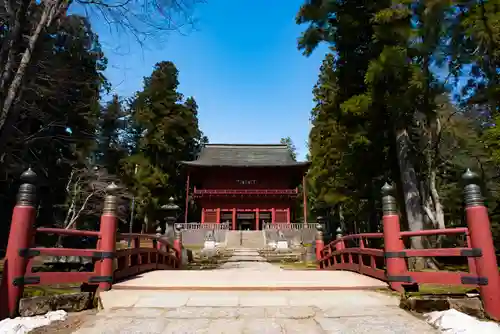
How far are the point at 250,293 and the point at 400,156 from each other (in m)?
6.79

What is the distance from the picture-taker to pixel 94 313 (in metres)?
3.82

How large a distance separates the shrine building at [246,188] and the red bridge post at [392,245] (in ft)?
70.4

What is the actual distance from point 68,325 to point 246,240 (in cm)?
1912

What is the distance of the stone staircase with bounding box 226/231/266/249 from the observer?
839 inches

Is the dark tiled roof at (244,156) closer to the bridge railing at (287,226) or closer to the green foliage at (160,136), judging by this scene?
the green foliage at (160,136)

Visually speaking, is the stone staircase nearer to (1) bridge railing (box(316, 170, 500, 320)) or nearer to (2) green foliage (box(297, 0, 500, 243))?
(2) green foliage (box(297, 0, 500, 243))

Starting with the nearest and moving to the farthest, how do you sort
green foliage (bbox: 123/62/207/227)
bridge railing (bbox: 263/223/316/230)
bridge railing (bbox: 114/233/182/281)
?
bridge railing (bbox: 114/233/182/281) → bridge railing (bbox: 263/223/316/230) → green foliage (bbox: 123/62/207/227)

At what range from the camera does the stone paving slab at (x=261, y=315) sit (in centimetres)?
326

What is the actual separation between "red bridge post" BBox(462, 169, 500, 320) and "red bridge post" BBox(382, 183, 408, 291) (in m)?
0.99

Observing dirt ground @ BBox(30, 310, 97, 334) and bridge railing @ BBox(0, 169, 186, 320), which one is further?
bridge railing @ BBox(0, 169, 186, 320)

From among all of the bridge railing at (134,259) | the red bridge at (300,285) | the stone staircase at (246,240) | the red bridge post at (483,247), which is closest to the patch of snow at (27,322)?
the red bridge at (300,285)

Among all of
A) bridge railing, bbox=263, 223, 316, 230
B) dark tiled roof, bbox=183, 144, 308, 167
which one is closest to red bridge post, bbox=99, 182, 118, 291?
bridge railing, bbox=263, 223, 316, 230

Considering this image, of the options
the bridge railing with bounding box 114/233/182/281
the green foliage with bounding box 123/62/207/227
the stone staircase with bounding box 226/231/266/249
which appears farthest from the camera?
the green foliage with bounding box 123/62/207/227

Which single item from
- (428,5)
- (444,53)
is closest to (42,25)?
(428,5)
